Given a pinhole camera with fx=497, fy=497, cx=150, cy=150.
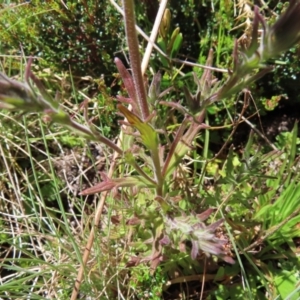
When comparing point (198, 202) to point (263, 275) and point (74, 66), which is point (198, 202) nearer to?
point (263, 275)

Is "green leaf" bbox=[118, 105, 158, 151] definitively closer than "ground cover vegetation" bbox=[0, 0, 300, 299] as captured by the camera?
Yes

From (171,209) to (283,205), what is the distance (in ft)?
1.52

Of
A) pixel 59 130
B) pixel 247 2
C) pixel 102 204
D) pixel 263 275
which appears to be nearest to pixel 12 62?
pixel 59 130

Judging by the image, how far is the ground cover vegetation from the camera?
1.36m

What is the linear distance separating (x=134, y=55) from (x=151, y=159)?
0.36 m

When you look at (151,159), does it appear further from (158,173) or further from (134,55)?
(134,55)

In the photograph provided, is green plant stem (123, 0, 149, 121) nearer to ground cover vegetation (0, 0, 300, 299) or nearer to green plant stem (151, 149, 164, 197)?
ground cover vegetation (0, 0, 300, 299)

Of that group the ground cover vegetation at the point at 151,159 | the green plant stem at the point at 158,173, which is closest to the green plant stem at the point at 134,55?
the ground cover vegetation at the point at 151,159

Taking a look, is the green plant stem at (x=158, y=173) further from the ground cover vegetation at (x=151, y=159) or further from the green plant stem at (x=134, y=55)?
the green plant stem at (x=134, y=55)

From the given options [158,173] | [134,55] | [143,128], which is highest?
[134,55]

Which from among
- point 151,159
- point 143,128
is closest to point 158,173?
point 151,159

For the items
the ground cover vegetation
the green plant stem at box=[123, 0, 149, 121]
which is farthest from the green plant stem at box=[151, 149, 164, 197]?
the green plant stem at box=[123, 0, 149, 121]

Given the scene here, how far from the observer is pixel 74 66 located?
6.95 feet

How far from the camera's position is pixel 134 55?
124 cm
